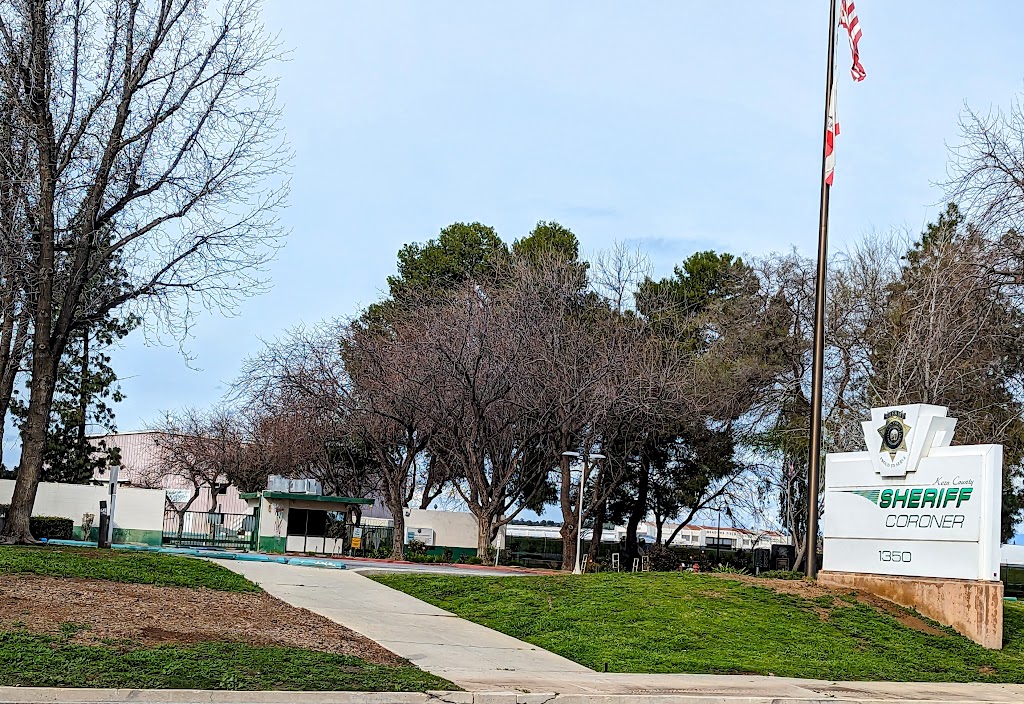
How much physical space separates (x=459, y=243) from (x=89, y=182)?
1372 inches

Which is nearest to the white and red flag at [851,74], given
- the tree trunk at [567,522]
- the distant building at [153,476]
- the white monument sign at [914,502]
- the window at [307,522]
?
the white monument sign at [914,502]

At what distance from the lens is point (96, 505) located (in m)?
42.0

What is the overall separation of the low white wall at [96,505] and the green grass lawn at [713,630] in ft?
74.3

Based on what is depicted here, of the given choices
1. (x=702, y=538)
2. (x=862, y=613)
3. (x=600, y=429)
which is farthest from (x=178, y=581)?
(x=702, y=538)

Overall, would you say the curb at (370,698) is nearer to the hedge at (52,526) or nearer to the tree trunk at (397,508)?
the tree trunk at (397,508)

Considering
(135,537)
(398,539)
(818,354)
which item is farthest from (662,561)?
(818,354)

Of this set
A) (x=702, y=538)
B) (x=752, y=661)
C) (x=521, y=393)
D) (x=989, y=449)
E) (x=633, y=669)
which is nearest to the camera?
(x=633, y=669)

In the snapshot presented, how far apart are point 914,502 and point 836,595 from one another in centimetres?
237

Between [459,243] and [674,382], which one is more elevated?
[459,243]

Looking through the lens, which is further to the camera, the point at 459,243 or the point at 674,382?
the point at 459,243

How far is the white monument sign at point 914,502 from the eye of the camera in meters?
20.3

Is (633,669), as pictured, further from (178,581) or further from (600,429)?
(600,429)

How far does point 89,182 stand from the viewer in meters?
24.0

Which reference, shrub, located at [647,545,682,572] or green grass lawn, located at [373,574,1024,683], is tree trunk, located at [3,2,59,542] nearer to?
green grass lawn, located at [373,574,1024,683]
